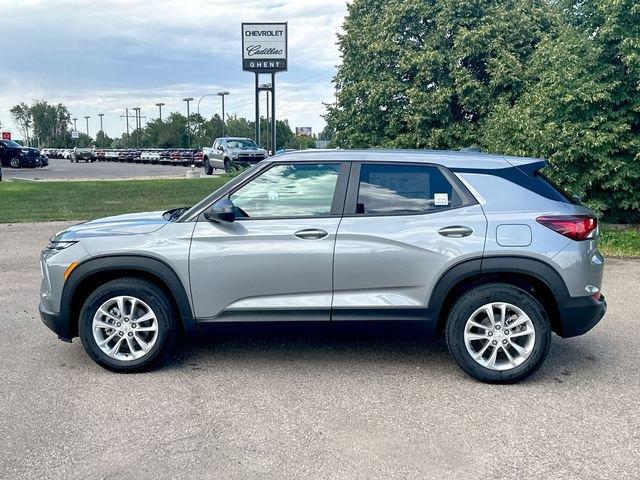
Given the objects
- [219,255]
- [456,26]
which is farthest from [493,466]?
[456,26]

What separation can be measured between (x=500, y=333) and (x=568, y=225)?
90cm

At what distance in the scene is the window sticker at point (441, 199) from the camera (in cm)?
453

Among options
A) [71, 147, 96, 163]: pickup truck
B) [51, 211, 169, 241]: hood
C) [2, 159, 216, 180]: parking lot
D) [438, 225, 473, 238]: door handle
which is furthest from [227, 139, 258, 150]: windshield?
[71, 147, 96, 163]: pickup truck

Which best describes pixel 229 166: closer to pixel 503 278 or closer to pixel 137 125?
pixel 503 278

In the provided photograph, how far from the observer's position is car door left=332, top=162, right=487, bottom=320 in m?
4.41

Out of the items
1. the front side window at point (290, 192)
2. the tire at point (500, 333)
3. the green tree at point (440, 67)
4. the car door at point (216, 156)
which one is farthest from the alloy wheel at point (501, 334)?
the car door at point (216, 156)

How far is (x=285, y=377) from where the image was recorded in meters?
4.63

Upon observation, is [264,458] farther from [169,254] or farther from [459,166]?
[459,166]

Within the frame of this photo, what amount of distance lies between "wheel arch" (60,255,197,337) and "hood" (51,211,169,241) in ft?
0.68

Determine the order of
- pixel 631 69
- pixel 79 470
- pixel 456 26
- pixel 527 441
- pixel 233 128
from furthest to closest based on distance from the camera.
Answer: pixel 233 128
pixel 456 26
pixel 631 69
pixel 527 441
pixel 79 470

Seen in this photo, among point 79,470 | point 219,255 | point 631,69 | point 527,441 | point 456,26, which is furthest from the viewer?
point 456,26

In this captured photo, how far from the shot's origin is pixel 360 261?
4.43m

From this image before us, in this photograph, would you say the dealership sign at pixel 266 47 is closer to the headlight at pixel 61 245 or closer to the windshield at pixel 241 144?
the windshield at pixel 241 144

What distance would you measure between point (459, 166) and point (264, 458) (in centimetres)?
249
